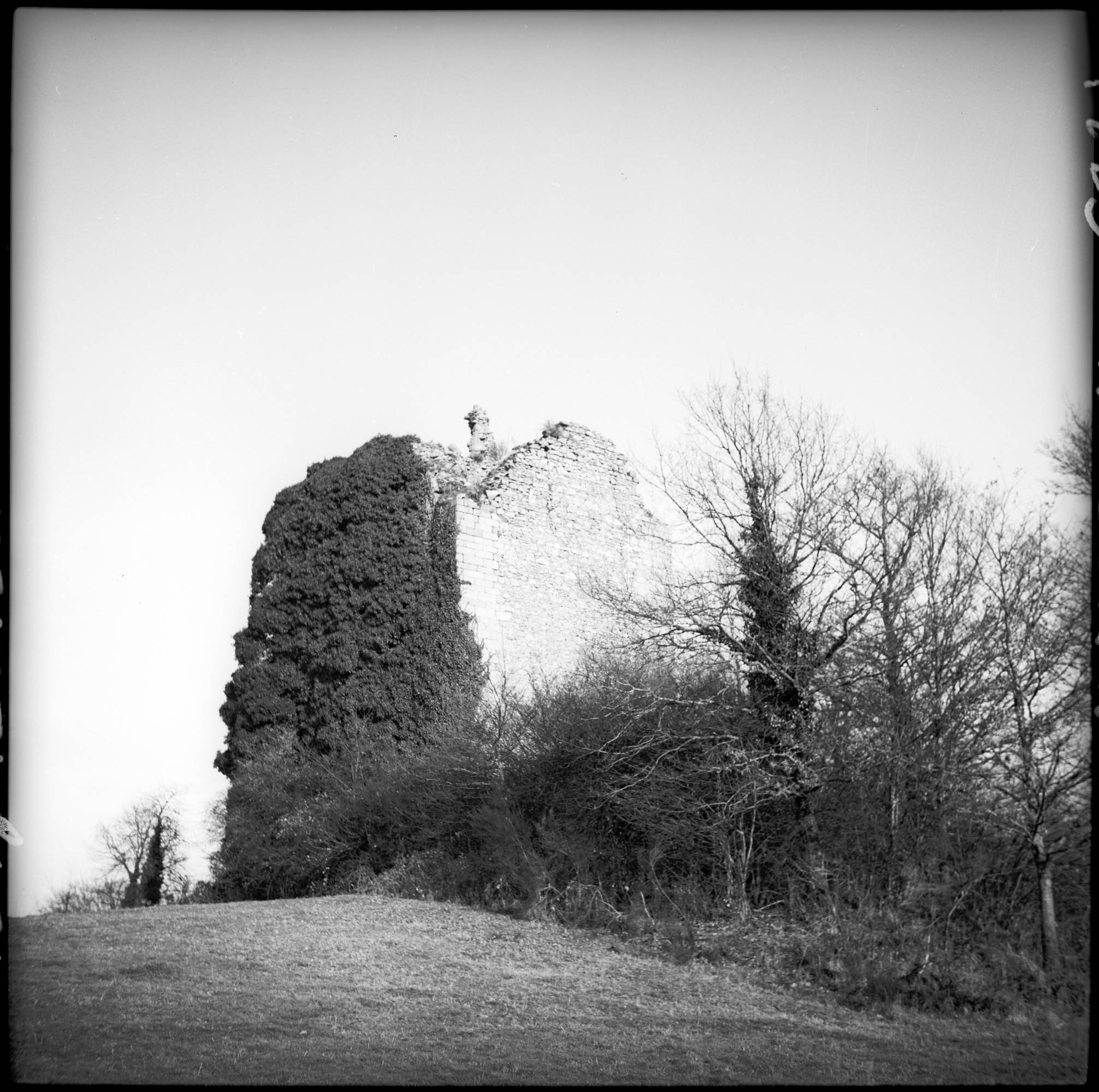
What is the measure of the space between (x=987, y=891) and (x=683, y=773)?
138 inches

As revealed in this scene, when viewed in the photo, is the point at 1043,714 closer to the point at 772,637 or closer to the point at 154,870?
the point at 772,637

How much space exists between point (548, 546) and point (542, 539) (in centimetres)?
17

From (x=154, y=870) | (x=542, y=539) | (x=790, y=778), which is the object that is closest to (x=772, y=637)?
(x=790, y=778)

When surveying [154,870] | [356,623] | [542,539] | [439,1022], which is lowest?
[154,870]

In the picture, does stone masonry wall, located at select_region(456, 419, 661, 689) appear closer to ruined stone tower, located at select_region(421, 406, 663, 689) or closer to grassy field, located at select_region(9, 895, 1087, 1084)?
ruined stone tower, located at select_region(421, 406, 663, 689)

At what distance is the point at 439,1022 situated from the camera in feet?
28.7

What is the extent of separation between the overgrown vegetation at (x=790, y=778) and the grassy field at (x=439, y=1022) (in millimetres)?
915

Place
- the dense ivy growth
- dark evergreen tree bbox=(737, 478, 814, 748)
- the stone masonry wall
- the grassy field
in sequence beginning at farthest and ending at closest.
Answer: the stone masonry wall → the dense ivy growth → dark evergreen tree bbox=(737, 478, 814, 748) → the grassy field

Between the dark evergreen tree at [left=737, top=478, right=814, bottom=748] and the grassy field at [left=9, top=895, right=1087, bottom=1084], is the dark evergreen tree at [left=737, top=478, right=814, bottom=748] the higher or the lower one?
the higher one

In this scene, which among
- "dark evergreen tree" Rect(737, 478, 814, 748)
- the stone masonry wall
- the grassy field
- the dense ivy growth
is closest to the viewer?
the grassy field

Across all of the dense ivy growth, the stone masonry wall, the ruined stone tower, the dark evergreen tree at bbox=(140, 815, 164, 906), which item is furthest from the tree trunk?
the dark evergreen tree at bbox=(140, 815, 164, 906)

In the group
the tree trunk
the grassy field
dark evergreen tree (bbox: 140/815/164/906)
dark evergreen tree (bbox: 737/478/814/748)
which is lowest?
dark evergreen tree (bbox: 140/815/164/906)

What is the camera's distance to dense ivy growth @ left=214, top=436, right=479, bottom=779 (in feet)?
59.1

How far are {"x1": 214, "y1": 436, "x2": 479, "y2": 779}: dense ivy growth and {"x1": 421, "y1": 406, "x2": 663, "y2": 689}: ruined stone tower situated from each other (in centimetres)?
53
